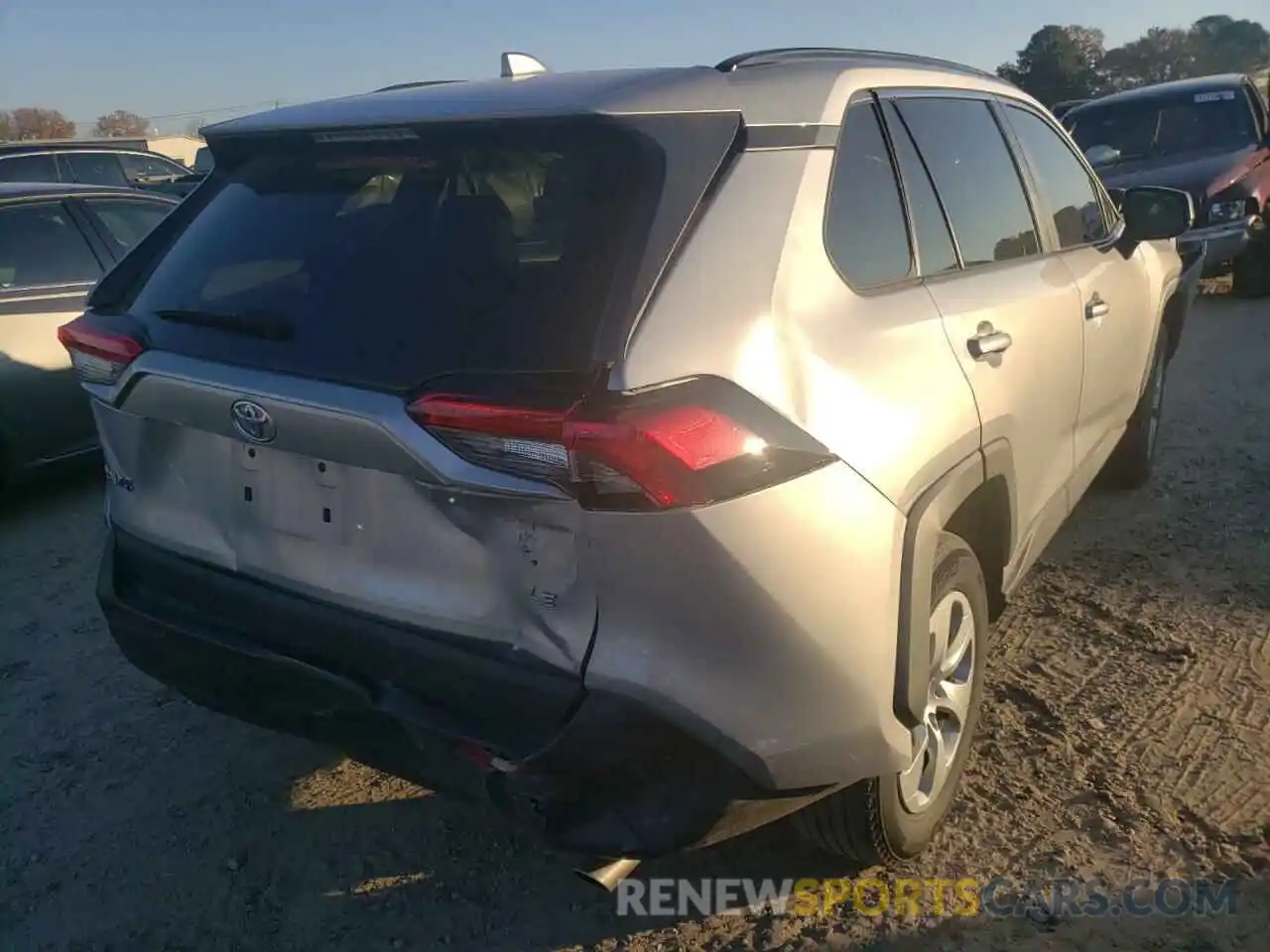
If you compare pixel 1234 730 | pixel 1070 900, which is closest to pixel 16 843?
pixel 1070 900

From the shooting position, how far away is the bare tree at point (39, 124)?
5338 centimetres

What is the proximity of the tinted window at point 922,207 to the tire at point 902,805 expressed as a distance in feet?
2.32

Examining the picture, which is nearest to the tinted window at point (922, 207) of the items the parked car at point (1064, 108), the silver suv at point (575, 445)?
the silver suv at point (575, 445)

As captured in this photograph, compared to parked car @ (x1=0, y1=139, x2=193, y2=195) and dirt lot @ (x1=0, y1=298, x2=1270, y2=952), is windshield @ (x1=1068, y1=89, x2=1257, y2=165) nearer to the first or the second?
dirt lot @ (x1=0, y1=298, x2=1270, y2=952)

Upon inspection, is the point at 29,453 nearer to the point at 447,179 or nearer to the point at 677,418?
the point at 447,179

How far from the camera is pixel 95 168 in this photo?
42.5 feet

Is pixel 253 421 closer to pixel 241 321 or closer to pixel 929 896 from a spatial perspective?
pixel 241 321

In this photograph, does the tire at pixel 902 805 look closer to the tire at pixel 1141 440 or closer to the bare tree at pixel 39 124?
the tire at pixel 1141 440

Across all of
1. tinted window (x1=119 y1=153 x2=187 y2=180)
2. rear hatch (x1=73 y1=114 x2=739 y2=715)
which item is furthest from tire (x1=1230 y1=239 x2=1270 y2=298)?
tinted window (x1=119 y1=153 x2=187 y2=180)

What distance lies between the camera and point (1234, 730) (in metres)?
3.13

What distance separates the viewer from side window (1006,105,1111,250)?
3.66 metres

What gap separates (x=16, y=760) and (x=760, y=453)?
2644mm

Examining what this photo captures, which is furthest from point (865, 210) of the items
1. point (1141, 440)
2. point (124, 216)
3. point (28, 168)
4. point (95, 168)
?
point (95, 168)

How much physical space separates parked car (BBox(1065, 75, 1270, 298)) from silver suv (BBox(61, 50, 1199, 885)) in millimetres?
7226
